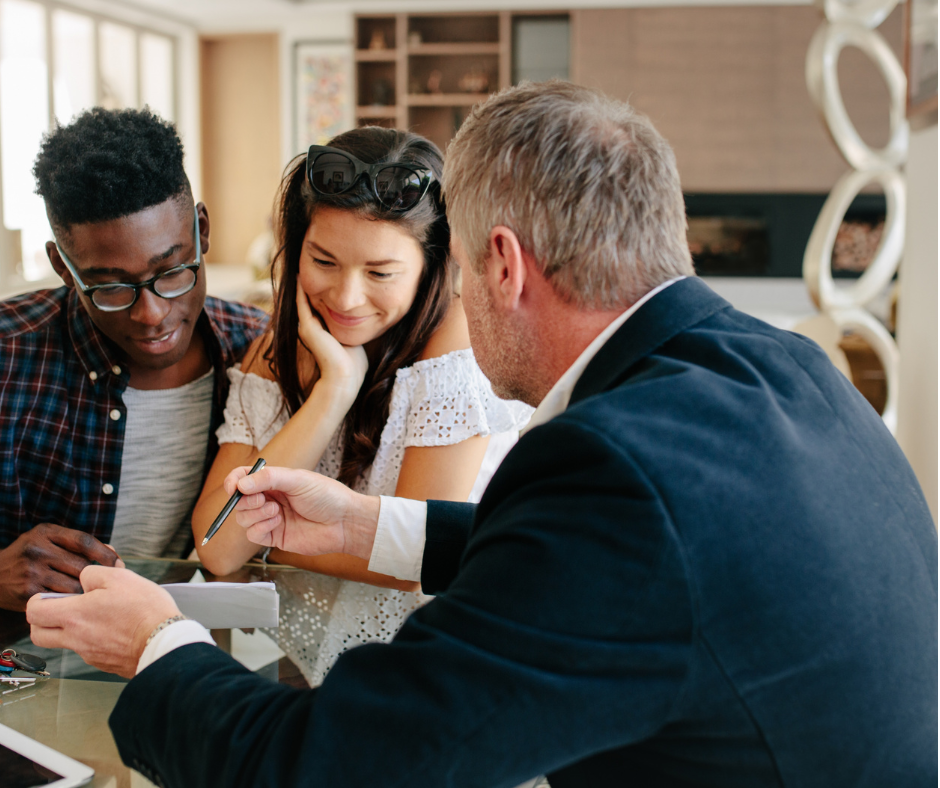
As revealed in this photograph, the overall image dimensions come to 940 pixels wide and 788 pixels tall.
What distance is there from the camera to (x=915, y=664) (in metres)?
0.68

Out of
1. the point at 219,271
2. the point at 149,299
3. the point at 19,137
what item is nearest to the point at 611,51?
the point at 219,271

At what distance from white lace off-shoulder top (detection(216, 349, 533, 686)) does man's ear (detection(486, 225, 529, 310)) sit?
1.54 ft

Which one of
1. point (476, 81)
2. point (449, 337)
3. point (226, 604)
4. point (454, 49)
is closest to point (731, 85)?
point (476, 81)

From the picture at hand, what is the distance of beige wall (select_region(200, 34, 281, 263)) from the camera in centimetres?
702

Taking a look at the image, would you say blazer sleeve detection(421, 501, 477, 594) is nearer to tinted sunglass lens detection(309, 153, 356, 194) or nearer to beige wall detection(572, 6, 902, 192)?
tinted sunglass lens detection(309, 153, 356, 194)

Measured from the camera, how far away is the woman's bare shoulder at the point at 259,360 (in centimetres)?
145

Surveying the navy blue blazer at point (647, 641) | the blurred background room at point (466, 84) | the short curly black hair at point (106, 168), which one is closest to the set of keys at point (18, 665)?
the navy blue blazer at point (647, 641)

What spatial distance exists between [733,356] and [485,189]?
11.4 inches

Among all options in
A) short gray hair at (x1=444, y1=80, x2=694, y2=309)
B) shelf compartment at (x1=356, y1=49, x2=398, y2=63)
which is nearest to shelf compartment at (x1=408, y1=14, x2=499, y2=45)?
shelf compartment at (x1=356, y1=49, x2=398, y2=63)

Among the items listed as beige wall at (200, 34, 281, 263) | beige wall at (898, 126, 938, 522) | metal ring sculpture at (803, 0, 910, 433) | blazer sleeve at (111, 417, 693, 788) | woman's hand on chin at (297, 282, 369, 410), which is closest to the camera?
blazer sleeve at (111, 417, 693, 788)

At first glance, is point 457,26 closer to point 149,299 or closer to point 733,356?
point 149,299

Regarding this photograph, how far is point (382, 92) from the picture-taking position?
6316 mm

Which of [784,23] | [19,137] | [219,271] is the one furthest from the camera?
[219,271]

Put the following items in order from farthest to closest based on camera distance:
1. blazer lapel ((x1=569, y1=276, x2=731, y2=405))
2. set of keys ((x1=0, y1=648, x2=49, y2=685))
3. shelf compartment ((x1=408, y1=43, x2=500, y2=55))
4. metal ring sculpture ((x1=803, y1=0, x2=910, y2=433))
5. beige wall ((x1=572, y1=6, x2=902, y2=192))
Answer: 1. shelf compartment ((x1=408, y1=43, x2=500, y2=55))
2. beige wall ((x1=572, y1=6, x2=902, y2=192))
3. metal ring sculpture ((x1=803, y1=0, x2=910, y2=433))
4. set of keys ((x1=0, y1=648, x2=49, y2=685))
5. blazer lapel ((x1=569, y1=276, x2=731, y2=405))
